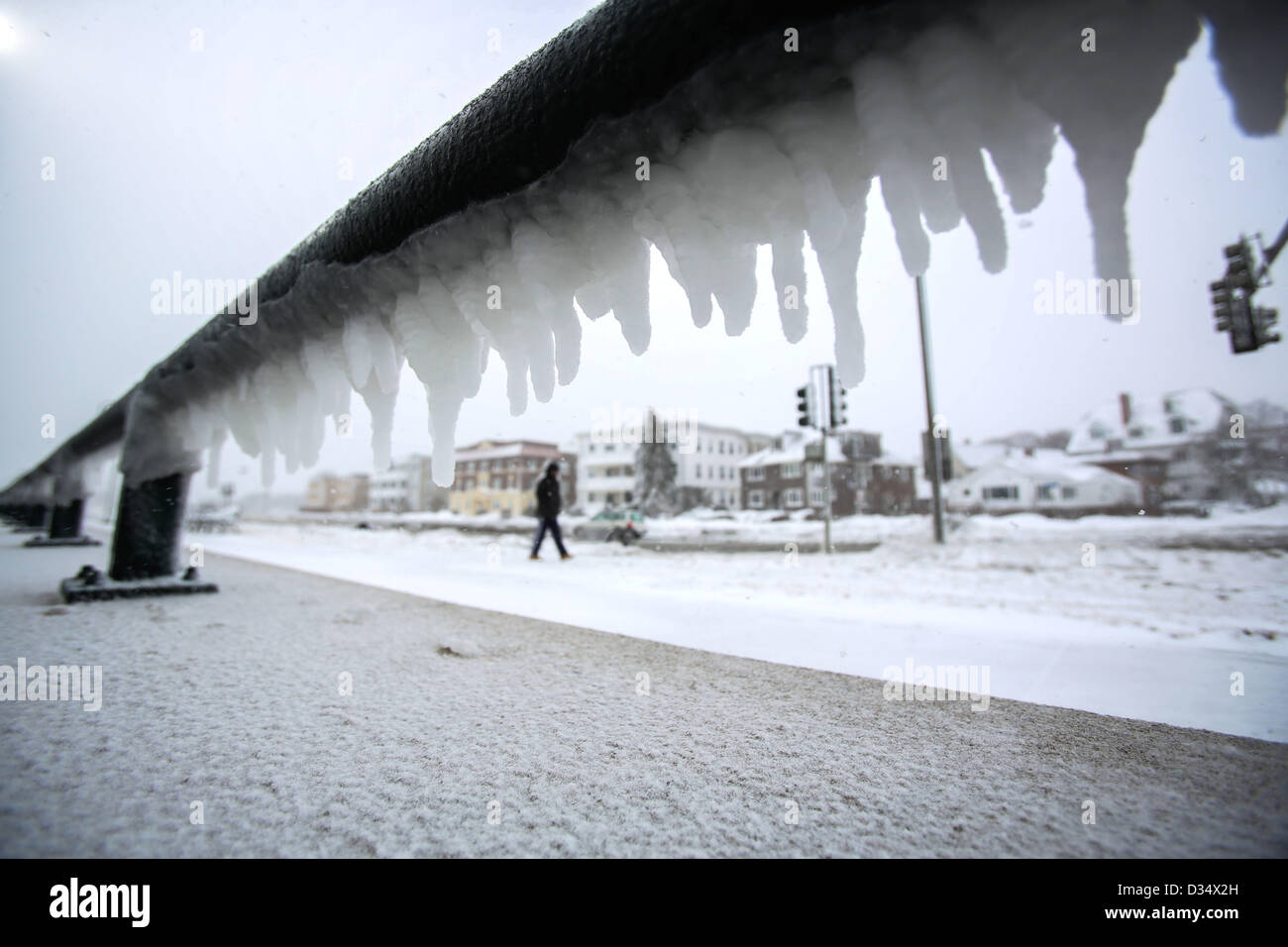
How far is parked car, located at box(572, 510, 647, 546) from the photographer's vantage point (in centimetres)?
1285

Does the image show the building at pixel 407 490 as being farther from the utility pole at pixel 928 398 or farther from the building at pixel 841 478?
the utility pole at pixel 928 398

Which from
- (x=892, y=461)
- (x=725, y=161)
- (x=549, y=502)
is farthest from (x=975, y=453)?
(x=725, y=161)

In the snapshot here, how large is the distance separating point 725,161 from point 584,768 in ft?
4.98

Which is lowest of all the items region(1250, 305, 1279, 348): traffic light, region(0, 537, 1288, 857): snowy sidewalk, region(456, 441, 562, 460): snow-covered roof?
region(0, 537, 1288, 857): snowy sidewalk

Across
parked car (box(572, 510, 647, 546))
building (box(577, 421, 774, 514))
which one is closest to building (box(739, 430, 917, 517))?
building (box(577, 421, 774, 514))

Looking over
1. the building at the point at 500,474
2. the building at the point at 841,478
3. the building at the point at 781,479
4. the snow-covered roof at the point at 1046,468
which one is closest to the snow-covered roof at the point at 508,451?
the building at the point at 500,474

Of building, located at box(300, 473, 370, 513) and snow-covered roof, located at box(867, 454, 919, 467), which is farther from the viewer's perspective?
building, located at box(300, 473, 370, 513)

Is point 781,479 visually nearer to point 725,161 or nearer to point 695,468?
point 695,468

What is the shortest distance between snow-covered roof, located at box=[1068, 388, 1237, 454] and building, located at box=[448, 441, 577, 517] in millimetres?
33849

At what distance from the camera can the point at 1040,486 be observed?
32906 millimetres

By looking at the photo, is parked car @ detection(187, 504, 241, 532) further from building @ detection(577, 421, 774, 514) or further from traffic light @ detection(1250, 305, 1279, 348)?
traffic light @ detection(1250, 305, 1279, 348)
